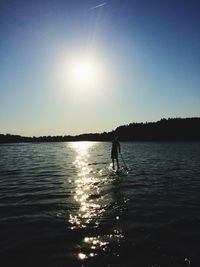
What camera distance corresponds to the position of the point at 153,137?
7505 inches

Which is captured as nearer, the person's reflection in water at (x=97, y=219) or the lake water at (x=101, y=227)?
the lake water at (x=101, y=227)

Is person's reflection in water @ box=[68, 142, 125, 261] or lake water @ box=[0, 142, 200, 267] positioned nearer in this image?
lake water @ box=[0, 142, 200, 267]

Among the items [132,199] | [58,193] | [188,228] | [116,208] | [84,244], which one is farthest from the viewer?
[58,193]

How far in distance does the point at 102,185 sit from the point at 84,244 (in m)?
10.5

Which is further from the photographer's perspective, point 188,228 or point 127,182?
point 127,182

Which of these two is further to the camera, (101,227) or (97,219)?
(97,219)

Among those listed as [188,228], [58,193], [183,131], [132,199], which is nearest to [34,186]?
[58,193]

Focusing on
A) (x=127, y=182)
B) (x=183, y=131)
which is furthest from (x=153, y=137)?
(x=127, y=182)

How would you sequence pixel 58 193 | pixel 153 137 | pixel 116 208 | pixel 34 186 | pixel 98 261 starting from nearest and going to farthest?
pixel 98 261
pixel 116 208
pixel 58 193
pixel 34 186
pixel 153 137

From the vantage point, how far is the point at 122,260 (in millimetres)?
7156

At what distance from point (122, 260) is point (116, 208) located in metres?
5.19

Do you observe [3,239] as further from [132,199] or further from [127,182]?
[127,182]

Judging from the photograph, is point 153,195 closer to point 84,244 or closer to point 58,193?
point 58,193

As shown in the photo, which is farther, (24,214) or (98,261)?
(24,214)
